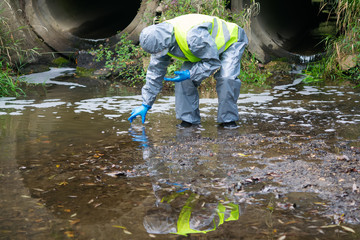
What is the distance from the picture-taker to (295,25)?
12.0m

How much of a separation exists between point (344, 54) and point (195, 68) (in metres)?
4.26

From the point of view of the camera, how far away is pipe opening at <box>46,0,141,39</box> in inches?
400

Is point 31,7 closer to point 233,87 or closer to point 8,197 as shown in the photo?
point 233,87

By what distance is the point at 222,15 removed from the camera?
25.6 feet

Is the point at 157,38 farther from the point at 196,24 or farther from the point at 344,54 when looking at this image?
the point at 344,54

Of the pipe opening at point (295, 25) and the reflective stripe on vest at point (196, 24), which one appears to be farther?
the pipe opening at point (295, 25)

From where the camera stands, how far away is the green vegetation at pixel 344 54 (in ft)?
24.7

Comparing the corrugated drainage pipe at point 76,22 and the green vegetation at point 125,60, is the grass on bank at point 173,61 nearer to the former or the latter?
the green vegetation at point 125,60

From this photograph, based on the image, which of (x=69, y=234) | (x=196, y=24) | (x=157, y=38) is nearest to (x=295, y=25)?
(x=196, y=24)

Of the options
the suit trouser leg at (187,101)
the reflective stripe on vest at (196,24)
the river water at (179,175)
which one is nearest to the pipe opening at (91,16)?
the river water at (179,175)

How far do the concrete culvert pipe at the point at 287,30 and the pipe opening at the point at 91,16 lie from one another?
136 inches

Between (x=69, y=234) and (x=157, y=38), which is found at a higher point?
(x=157, y=38)

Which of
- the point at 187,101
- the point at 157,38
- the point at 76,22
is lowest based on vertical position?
the point at 187,101

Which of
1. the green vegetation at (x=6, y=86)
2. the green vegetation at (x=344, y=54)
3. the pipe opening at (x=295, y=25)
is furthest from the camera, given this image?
the pipe opening at (x=295, y=25)
